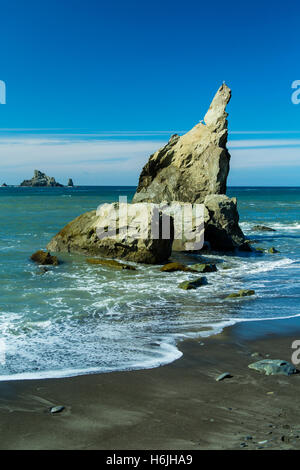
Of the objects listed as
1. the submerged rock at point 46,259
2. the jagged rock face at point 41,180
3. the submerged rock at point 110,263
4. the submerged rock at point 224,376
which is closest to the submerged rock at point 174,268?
the submerged rock at point 110,263

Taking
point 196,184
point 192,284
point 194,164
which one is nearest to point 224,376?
point 192,284

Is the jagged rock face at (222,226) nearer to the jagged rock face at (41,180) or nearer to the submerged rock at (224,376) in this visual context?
the submerged rock at (224,376)

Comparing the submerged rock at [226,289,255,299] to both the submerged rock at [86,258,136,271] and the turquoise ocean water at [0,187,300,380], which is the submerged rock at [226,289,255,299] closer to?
the turquoise ocean water at [0,187,300,380]

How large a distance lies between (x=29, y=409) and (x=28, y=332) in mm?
2915

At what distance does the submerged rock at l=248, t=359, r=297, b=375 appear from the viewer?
18.3 feet

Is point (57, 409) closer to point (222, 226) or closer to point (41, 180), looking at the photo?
point (222, 226)

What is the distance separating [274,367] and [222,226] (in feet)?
42.2

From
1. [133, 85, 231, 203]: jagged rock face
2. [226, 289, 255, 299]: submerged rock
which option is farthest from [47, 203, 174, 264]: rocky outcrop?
[133, 85, 231, 203]: jagged rock face

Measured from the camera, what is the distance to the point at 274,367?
5.66 m

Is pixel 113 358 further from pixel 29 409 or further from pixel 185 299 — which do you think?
pixel 185 299

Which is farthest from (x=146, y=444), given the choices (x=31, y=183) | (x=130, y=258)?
(x=31, y=183)

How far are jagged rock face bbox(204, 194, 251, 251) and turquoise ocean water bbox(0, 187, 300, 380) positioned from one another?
7.92ft

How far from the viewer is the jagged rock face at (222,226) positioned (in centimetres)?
1783

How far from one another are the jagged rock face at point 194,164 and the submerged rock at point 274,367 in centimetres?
1680
